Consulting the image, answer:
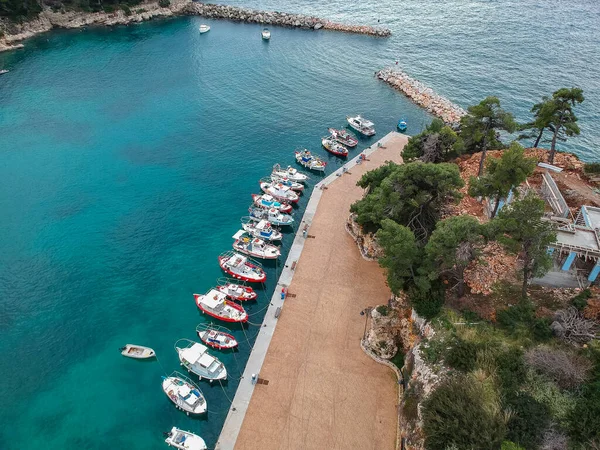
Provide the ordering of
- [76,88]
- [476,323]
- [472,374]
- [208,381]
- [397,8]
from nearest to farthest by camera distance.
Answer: [472,374] → [476,323] → [208,381] → [76,88] → [397,8]

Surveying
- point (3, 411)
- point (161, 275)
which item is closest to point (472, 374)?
point (161, 275)

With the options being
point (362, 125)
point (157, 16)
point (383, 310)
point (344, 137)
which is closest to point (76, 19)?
point (157, 16)

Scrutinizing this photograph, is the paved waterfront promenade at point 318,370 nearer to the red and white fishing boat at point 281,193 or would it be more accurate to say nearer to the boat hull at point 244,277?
the boat hull at point 244,277

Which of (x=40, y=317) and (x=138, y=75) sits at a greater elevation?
(x=138, y=75)

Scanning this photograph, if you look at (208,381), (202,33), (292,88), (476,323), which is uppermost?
(202,33)

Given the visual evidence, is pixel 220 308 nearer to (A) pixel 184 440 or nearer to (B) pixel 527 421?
(A) pixel 184 440

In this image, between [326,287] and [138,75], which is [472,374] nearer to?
[326,287]

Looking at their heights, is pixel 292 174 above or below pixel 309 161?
below
